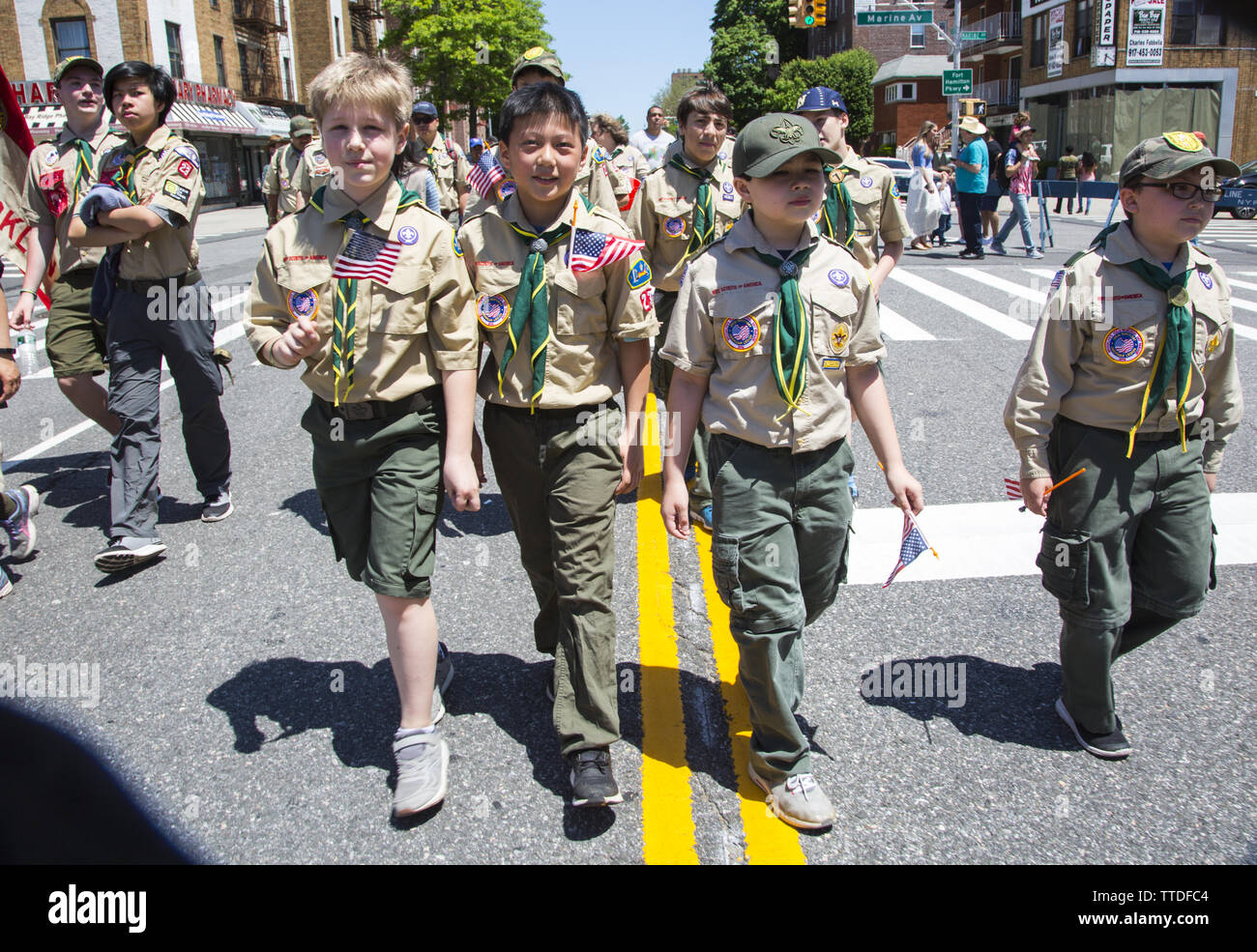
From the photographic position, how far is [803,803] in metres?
2.81

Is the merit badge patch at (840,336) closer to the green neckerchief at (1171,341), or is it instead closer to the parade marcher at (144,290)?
the green neckerchief at (1171,341)

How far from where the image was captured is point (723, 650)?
12.8ft

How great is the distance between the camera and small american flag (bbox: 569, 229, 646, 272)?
3.04 metres

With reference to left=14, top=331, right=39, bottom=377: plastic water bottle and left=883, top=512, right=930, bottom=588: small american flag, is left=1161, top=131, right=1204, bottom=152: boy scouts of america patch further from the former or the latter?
left=14, top=331, right=39, bottom=377: plastic water bottle

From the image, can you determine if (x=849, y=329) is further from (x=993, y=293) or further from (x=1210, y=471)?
(x=993, y=293)

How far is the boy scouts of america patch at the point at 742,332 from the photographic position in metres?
2.87

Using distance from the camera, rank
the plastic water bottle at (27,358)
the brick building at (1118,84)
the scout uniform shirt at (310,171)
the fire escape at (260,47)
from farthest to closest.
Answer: the fire escape at (260,47)
the brick building at (1118,84)
the plastic water bottle at (27,358)
the scout uniform shirt at (310,171)

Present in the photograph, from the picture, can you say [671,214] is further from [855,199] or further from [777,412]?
[777,412]

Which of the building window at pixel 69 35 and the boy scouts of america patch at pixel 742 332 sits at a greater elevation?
the building window at pixel 69 35

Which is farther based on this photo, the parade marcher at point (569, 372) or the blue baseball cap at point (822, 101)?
the blue baseball cap at point (822, 101)

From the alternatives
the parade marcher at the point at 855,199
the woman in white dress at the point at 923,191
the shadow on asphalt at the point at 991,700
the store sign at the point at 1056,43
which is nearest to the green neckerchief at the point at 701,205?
the parade marcher at the point at 855,199

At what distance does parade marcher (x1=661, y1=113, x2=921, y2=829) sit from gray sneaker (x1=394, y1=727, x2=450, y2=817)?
0.96 m

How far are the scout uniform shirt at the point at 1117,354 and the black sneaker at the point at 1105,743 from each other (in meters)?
0.85

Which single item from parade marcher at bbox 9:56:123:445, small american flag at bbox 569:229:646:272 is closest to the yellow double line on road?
small american flag at bbox 569:229:646:272
